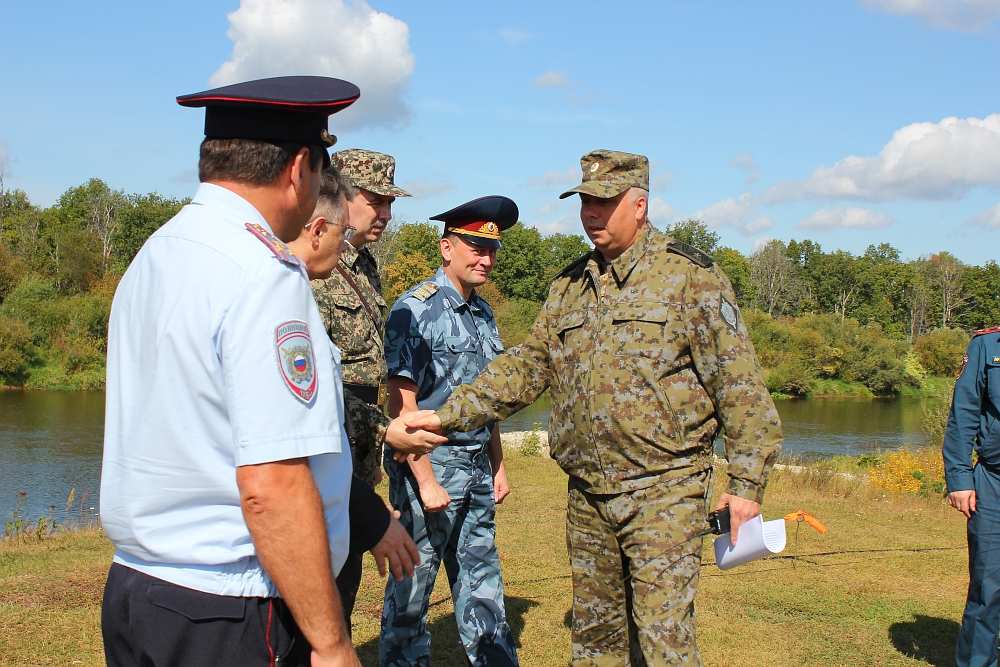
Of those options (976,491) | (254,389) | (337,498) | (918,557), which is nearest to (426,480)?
(337,498)

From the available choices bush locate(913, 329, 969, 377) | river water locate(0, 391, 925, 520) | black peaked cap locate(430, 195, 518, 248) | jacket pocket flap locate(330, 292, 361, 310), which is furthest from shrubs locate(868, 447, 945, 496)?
bush locate(913, 329, 969, 377)

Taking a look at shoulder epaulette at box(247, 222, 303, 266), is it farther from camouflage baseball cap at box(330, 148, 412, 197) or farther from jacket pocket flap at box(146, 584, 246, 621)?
camouflage baseball cap at box(330, 148, 412, 197)

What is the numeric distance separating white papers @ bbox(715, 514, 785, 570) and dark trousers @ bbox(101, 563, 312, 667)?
195 centimetres

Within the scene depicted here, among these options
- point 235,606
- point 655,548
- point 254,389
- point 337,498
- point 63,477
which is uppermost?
point 254,389

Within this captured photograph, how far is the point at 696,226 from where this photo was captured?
269 feet

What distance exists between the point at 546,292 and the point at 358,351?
47594 millimetres

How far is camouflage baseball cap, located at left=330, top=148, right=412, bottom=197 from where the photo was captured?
3.87 meters

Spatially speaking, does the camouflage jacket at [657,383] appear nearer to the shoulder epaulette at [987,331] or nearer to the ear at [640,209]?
the ear at [640,209]

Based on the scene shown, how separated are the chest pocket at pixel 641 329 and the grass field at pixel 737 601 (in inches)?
85.9

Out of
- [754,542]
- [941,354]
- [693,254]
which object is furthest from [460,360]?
[941,354]

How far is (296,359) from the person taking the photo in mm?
1570

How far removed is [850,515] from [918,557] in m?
1.99

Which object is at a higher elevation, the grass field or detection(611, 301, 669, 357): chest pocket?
detection(611, 301, 669, 357): chest pocket

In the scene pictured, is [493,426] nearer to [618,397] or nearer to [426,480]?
[426,480]
